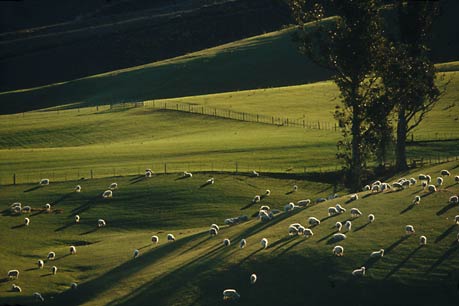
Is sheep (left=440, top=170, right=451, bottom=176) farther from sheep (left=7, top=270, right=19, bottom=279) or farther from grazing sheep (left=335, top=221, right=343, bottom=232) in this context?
sheep (left=7, top=270, right=19, bottom=279)

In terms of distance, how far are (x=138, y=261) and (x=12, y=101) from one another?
91764 millimetres

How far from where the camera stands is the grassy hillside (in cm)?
4000

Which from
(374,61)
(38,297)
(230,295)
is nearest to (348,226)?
(230,295)

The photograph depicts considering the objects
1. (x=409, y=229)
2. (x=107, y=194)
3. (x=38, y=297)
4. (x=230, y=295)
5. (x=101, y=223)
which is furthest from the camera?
(x=107, y=194)

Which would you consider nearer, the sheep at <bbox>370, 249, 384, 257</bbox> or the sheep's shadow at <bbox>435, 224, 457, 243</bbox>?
the sheep at <bbox>370, 249, 384, 257</bbox>

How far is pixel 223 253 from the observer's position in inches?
1807

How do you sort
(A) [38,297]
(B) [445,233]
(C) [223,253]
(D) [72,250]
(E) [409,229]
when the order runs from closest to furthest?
(B) [445,233] → (E) [409,229] → (A) [38,297] → (C) [223,253] → (D) [72,250]

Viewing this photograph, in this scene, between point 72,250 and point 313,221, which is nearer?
point 313,221

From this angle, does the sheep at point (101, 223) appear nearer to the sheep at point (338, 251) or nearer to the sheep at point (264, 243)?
the sheep at point (264, 243)

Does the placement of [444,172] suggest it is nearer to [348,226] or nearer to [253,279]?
[348,226]

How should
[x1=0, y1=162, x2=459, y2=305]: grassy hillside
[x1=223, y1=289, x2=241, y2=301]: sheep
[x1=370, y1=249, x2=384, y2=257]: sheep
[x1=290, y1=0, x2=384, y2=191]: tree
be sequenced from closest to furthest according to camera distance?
[x1=0, y1=162, x2=459, y2=305]: grassy hillside < [x1=223, y1=289, x2=241, y2=301]: sheep < [x1=370, y1=249, x2=384, y2=257]: sheep < [x1=290, y1=0, x2=384, y2=191]: tree

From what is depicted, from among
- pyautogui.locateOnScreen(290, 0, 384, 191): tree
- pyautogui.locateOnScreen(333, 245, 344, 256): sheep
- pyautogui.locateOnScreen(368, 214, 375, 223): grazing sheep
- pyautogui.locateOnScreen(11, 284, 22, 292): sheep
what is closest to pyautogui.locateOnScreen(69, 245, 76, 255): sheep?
pyautogui.locateOnScreen(11, 284, 22, 292): sheep

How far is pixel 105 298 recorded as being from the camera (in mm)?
43594

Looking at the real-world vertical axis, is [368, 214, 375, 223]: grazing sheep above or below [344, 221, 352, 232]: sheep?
above
